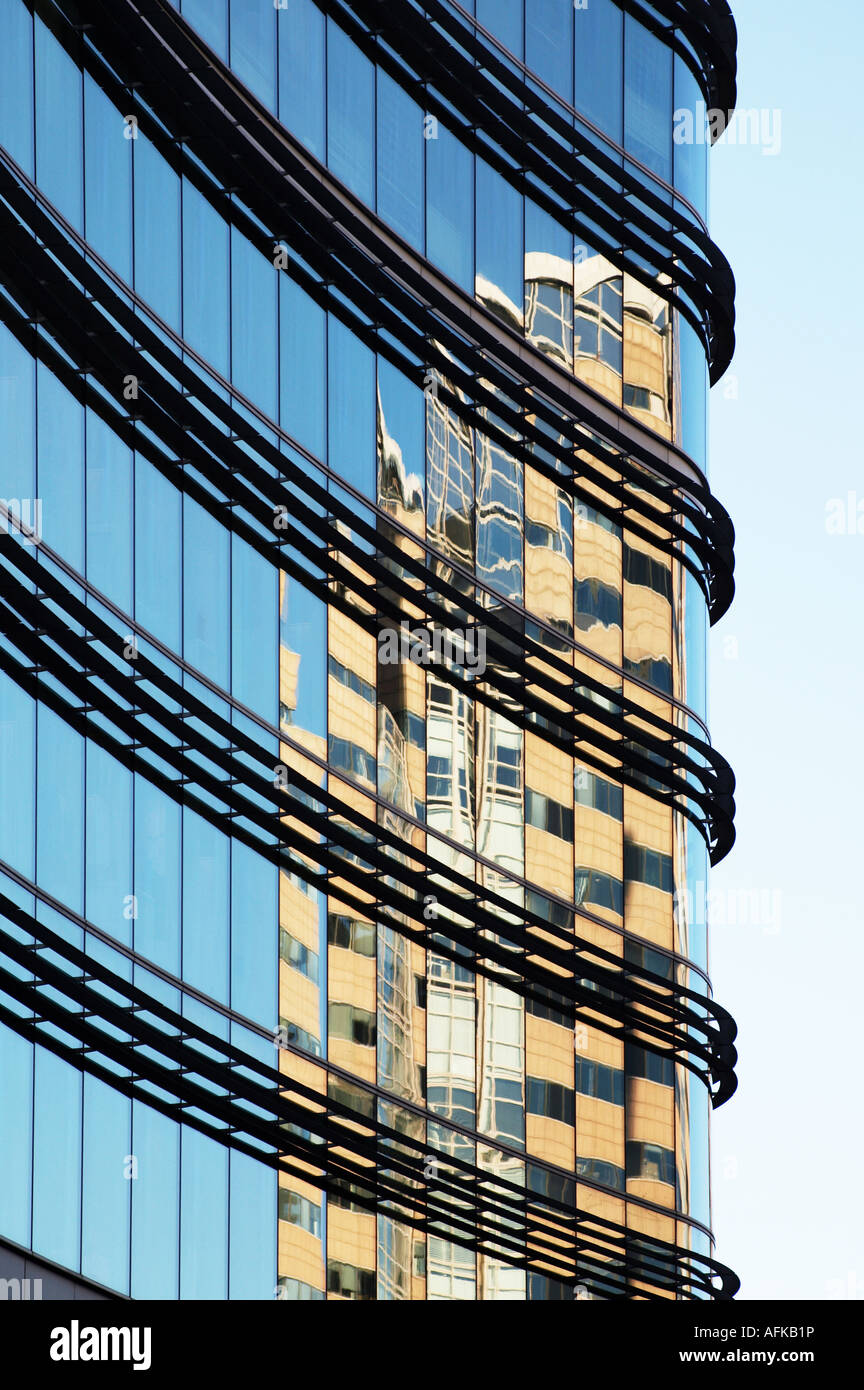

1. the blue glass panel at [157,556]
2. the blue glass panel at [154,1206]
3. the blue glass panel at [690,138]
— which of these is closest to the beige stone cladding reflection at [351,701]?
the blue glass panel at [157,556]

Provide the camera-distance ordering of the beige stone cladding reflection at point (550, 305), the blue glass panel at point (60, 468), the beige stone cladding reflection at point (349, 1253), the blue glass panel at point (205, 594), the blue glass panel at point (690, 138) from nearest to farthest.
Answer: the blue glass panel at point (60, 468), the blue glass panel at point (205, 594), the beige stone cladding reflection at point (349, 1253), the beige stone cladding reflection at point (550, 305), the blue glass panel at point (690, 138)

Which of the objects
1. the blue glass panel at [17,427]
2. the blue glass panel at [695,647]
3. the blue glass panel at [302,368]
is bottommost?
the blue glass panel at [17,427]

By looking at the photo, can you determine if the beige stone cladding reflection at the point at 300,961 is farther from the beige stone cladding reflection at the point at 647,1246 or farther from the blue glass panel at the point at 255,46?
the blue glass panel at the point at 255,46

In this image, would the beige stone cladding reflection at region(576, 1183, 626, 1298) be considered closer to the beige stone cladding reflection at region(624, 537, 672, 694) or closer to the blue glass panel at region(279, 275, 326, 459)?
the beige stone cladding reflection at region(624, 537, 672, 694)

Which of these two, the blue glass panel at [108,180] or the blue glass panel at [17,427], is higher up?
the blue glass panel at [108,180]

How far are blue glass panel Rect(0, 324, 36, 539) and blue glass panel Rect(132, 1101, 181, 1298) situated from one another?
723 cm

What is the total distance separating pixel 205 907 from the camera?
88.3 feet

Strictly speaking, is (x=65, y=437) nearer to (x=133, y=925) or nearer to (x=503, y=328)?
(x=133, y=925)

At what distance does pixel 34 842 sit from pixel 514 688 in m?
9.42

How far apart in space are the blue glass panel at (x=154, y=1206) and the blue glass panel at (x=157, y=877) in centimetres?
184

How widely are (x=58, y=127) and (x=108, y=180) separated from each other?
987 millimetres

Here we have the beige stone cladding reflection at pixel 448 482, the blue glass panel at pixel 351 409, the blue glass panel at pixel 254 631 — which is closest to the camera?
the blue glass panel at pixel 254 631

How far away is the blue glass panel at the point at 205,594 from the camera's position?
27016mm
